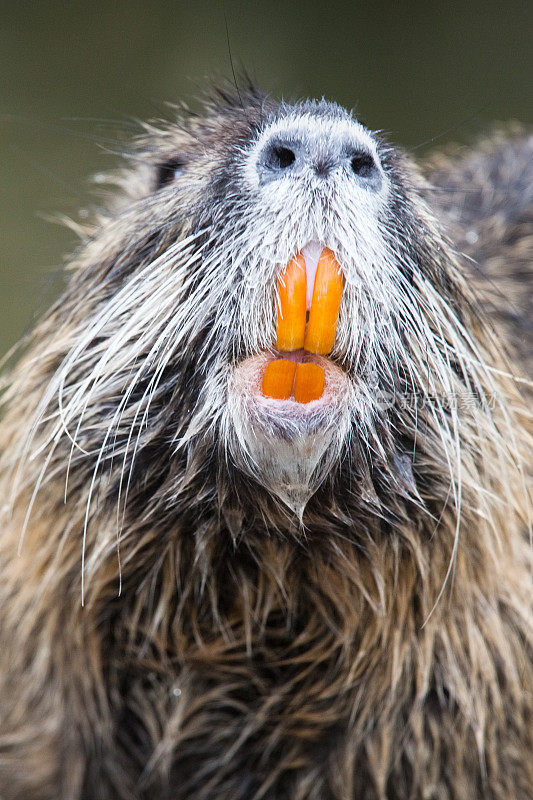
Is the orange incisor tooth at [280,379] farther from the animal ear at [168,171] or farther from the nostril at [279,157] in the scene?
the animal ear at [168,171]

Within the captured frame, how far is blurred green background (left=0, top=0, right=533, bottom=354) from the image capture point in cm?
461

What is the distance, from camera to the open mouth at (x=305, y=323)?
3.59ft

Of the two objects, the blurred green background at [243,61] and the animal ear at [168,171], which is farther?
the blurred green background at [243,61]

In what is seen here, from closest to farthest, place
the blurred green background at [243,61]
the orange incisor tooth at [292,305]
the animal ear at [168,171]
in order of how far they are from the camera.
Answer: the orange incisor tooth at [292,305] < the animal ear at [168,171] < the blurred green background at [243,61]

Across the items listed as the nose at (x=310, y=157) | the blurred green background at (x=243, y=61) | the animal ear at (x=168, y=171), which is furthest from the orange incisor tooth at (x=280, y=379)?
the blurred green background at (x=243, y=61)

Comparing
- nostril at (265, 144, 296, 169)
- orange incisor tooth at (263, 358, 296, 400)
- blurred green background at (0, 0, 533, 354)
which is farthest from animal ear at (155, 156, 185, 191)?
blurred green background at (0, 0, 533, 354)

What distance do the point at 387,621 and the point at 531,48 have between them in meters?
4.79

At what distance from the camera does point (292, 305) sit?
1093mm

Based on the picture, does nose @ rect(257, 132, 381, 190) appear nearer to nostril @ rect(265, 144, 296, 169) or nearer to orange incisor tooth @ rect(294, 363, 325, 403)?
nostril @ rect(265, 144, 296, 169)

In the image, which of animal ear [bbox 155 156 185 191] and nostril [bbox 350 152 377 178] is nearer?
nostril [bbox 350 152 377 178]

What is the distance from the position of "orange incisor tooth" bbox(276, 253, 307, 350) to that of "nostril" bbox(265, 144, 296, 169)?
0.10 metres

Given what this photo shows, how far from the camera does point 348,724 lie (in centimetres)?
137

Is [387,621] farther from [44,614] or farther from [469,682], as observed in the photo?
[44,614]

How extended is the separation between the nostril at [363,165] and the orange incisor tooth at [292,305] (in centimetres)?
12
